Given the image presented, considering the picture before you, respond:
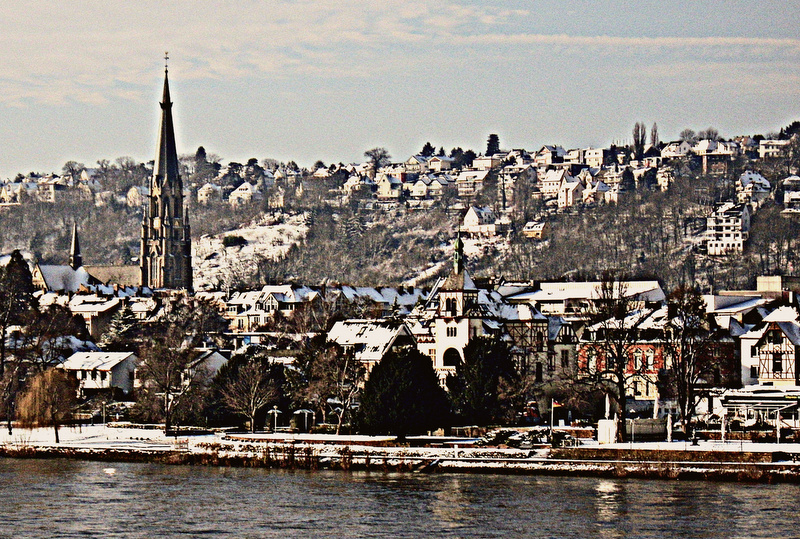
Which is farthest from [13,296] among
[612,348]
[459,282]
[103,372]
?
[612,348]

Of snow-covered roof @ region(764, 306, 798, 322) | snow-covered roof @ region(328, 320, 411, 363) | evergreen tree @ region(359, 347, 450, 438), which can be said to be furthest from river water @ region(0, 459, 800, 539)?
snow-covered roof @ region(328, 320, 411, 363)

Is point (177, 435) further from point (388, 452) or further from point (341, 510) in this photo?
point (341, 510)

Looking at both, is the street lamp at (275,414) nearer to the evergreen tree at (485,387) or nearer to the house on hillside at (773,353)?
the evergreen tree at (485,387)

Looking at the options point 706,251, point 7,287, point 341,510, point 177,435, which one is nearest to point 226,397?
point 177,435

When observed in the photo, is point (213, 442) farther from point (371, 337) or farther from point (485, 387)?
point (371, 337)

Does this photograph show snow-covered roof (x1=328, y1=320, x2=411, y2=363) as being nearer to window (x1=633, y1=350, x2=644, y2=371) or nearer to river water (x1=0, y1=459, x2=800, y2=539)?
window (x1=633, y1=350, x2=644, y2=371)
